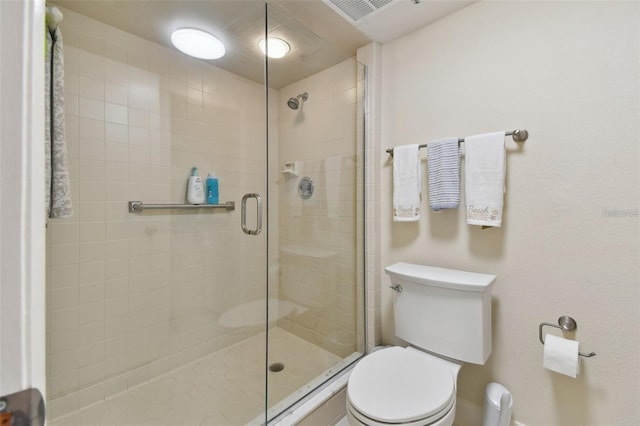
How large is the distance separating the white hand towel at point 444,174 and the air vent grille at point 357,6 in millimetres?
743

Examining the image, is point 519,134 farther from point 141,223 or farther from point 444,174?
point 141,223

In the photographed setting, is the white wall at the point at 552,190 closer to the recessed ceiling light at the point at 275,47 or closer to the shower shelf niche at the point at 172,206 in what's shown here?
the recessed ceiling light at the point at 275,47

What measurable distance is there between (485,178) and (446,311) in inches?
25.5

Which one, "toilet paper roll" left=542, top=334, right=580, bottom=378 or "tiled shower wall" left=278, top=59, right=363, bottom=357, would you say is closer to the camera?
"toilet paper roll" left=542, top=334, right=580, bottom=378

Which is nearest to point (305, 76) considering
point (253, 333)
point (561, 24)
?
point (561, 24)

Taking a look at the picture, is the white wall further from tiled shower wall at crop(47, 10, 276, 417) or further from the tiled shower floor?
tiled shower wall at crop(47, 10, 276, 417)

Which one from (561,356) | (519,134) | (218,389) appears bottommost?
(218,389)

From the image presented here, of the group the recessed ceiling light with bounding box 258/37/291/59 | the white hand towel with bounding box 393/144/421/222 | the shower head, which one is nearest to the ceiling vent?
the recessed ceiling light with bounding box 258/37/291/59

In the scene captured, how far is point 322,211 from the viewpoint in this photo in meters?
1.92

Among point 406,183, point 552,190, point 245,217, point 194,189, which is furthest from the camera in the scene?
point 245,217

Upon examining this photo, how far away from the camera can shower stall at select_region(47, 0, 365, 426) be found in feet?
4.83

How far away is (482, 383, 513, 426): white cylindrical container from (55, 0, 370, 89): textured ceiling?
2.00 meters

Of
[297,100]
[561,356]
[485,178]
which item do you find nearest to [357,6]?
[297,100]

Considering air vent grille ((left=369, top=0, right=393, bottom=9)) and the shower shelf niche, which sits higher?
air vent grille ((left=369, top=0, right=393, bottom=9))
